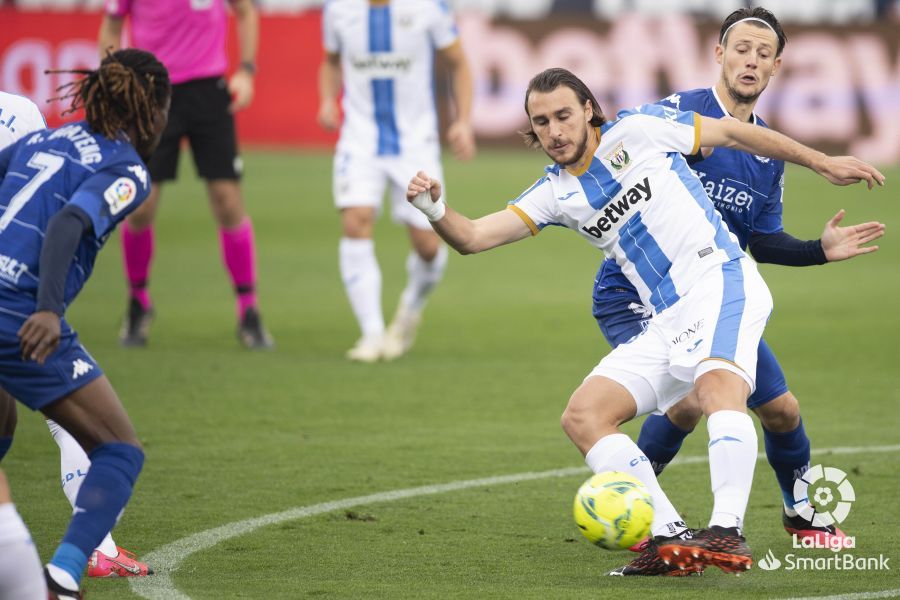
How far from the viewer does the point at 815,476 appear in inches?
253

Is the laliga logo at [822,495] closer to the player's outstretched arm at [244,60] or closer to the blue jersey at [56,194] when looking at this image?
the blue jersey at [56,194]

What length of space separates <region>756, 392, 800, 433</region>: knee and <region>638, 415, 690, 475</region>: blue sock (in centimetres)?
35

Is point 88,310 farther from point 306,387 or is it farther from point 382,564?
point 382,564

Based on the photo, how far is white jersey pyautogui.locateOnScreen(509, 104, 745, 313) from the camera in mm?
5574

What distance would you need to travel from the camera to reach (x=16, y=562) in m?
3.96

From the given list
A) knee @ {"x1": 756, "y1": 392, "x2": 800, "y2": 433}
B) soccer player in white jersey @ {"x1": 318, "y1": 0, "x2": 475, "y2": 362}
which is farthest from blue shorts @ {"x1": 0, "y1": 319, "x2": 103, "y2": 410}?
soccer player in white jersey @ {"x1": 318, "y1": 0, "x2": 475, "y2": 362}

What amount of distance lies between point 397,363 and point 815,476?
4.37 m

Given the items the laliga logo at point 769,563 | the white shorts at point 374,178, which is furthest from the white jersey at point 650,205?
the white shorts at point 374,178

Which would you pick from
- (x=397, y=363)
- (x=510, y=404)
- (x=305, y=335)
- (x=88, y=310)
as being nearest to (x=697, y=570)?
(x=510, y=404)

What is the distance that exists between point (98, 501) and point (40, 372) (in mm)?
450

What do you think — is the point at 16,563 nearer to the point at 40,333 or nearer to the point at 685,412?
the point at 40,333

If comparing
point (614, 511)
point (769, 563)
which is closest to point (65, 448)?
point (614, 511)

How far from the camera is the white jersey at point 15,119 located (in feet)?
17.9

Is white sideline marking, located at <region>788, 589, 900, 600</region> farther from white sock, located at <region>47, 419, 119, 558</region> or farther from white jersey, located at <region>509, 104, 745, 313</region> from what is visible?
white sock, located at <region>47, 419, 119, 558</region>
